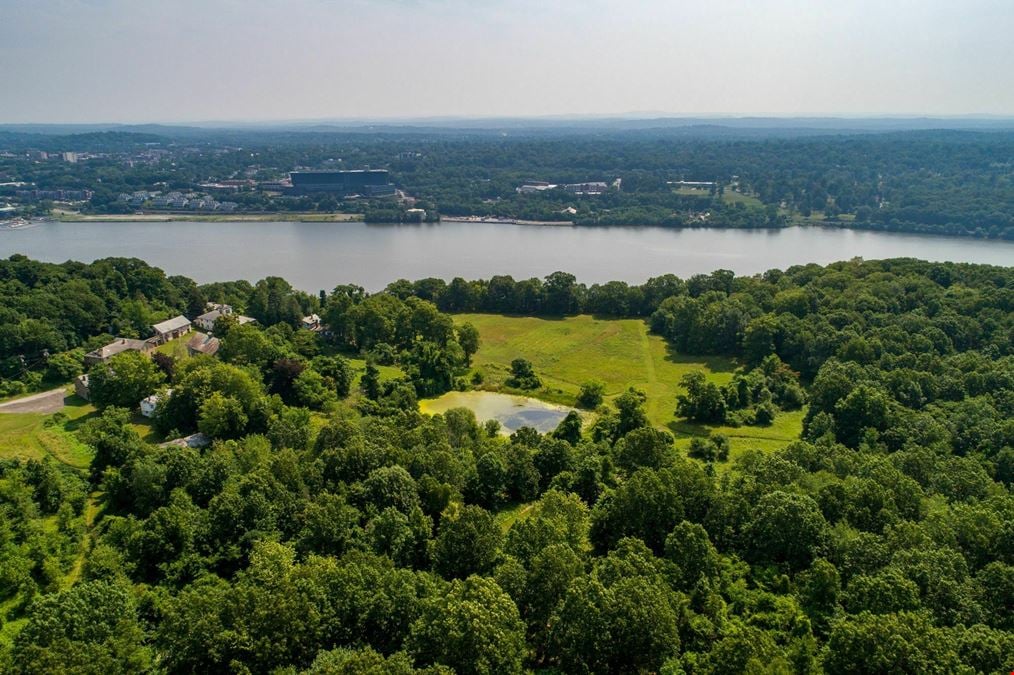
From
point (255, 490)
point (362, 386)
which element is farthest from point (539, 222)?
point (255, 490)

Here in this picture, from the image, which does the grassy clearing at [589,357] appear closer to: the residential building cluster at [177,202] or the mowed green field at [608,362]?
Result: the mowed green field at [608,362]

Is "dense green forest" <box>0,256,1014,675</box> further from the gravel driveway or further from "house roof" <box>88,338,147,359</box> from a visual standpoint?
the gravel driveway

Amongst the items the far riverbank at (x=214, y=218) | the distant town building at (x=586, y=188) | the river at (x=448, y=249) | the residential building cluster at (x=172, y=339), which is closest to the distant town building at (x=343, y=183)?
the far riverbank at (x=214, y=218)

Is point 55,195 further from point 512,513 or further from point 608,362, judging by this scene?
point 512,513

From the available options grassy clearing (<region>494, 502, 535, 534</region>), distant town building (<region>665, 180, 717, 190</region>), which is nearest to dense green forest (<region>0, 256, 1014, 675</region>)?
grassy clearing (<region>494, 502, 535, 534</region>)

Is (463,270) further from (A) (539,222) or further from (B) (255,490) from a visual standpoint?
(B) (255,490)
